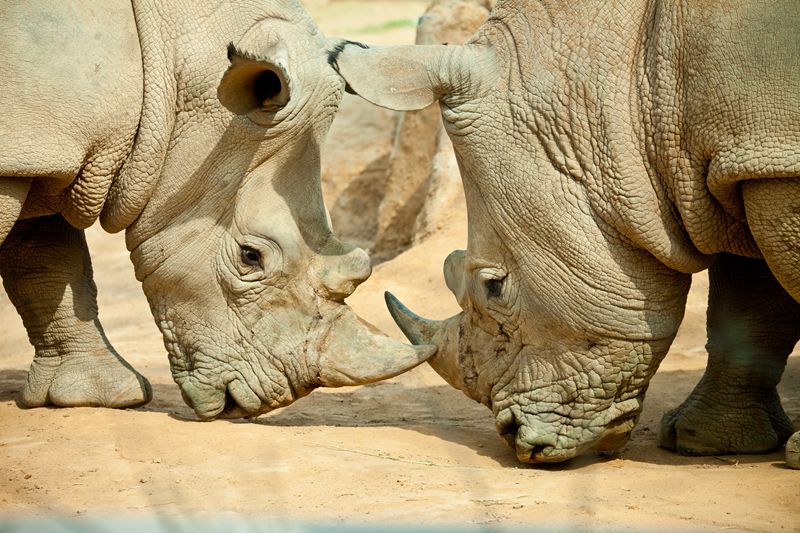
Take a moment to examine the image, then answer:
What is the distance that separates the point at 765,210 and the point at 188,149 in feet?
9.56

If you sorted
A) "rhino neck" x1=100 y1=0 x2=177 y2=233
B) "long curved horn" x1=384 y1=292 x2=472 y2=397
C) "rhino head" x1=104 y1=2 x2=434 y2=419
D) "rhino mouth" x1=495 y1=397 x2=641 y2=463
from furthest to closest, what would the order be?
"long curved horn" x1=384 y1=292 x2=472 y2=397 < "rhino head" x1=104 y1=2 x2=434 y2=419 < "rhino neck" x1=100 y1=0 x2=177 y2=233 < "rhino mouth" x1=495 y1=397 x2=641 y2=463

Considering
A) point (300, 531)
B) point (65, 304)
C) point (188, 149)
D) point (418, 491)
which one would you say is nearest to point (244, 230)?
point (188, 149)

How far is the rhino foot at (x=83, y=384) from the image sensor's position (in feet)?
23.4

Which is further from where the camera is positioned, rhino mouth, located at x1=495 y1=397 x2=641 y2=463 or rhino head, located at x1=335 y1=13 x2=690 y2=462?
rhino mouth, located at x1=495 y1=397 x2=641 y2=463

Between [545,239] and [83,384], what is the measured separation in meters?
2.95

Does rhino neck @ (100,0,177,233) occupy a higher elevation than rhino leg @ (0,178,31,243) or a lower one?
higher

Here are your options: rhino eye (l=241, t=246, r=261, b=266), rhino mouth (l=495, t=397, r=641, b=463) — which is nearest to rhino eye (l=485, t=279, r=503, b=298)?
rhino mouth (l=495, t=397, r=641, b=463)

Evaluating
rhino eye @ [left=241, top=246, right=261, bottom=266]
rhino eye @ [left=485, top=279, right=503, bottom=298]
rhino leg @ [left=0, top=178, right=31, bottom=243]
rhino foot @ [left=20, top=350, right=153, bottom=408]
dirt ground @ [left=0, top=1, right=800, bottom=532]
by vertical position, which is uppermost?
rhino leg @ [left=0, top=178, right=31, bottom=243]

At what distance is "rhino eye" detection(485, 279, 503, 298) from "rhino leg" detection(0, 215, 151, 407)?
228 cm

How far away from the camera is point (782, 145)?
16.9 feet

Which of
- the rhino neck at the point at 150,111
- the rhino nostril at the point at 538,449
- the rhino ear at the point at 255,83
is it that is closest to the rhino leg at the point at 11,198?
the rhino neck at the point at 150,111

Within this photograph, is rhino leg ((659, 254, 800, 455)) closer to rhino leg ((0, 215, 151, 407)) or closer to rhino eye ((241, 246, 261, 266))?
rhino eye ((241, 246, 261, 266))

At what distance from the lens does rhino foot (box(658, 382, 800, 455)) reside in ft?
21.7

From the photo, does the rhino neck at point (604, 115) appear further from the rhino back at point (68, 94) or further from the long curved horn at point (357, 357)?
the rhino back at point (68, 94)
